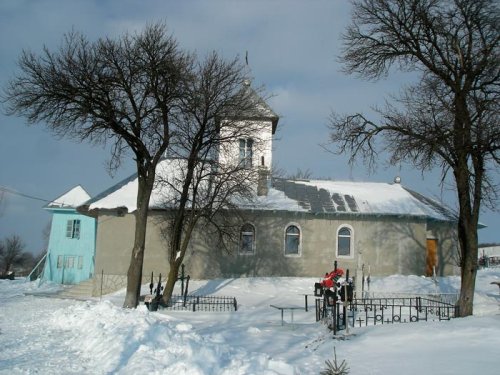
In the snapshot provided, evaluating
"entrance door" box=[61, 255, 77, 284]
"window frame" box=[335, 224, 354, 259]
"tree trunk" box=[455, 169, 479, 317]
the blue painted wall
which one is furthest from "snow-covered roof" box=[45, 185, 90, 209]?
"tree trunk" box=[455, 169, 479, 317]

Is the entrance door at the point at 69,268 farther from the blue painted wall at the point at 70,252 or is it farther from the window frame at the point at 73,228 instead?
the window frame at the point at 73,228

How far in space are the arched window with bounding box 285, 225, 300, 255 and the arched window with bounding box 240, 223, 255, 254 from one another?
76.1 inches

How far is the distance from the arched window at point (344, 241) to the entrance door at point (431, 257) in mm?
4696

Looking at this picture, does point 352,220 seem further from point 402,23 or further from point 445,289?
point 402,23

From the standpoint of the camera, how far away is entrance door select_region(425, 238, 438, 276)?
102 feet

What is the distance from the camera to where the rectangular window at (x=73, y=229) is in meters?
45.4

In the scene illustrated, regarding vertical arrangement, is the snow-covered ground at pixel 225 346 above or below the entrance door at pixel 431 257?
below

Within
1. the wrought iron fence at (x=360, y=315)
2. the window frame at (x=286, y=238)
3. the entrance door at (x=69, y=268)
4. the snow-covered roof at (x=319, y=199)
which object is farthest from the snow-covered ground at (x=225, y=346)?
the entrance door at (x=69, y=268)

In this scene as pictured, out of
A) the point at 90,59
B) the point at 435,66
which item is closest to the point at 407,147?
the point at 435,66

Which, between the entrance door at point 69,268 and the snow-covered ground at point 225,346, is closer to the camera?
the snow-covered ground at point 225,346

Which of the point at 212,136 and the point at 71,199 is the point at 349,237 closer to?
the point at 212,136

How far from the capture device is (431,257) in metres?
31.6

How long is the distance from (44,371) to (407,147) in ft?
42.5

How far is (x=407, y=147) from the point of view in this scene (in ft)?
57.6
